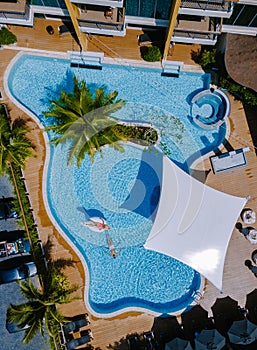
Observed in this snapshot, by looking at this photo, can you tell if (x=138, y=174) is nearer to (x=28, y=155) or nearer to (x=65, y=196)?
(x=65, y=196)

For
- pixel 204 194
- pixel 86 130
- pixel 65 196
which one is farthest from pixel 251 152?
pixel 65 196

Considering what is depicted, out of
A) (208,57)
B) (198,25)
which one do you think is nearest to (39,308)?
(208,57)

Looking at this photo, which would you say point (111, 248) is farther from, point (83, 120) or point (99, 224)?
point (83, 120)

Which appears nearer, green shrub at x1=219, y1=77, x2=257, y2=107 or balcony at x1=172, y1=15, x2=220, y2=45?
balcony at x1=172, y1=15, x2=220, y2=45

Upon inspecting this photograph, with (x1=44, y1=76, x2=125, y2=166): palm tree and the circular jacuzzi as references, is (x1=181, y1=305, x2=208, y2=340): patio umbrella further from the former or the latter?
the circular jacuzzi

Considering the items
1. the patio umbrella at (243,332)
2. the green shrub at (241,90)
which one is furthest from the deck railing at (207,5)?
the patio umbrella at (243,332)

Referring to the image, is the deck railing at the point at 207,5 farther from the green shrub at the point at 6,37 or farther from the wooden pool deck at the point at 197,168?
the green shrub at the point at 6,37

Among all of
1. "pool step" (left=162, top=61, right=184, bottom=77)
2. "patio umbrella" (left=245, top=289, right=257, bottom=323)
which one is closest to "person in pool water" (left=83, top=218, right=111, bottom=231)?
"patio umbrella" (left=245, top=289, right=257, bottom=323)

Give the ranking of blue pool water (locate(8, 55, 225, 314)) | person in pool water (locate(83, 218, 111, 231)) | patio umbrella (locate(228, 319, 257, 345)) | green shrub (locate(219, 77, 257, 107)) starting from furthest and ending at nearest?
blue pool water (locate(8, 55, 225, 314))
person in pool water (locate(83, 218, 111, 231))
green shrub (locate(219, 77, 257, 107))
patio umbrella (locate(228, 319, 257, 345))
